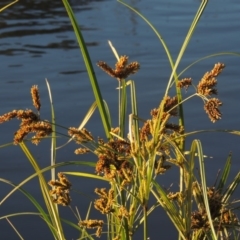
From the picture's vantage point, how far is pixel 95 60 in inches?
243

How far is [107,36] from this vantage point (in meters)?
7.11

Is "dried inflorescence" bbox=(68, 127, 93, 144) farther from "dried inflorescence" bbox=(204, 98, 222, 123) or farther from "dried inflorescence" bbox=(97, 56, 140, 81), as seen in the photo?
"dried inflorescence" bbox=(204, 98, 222, 123)

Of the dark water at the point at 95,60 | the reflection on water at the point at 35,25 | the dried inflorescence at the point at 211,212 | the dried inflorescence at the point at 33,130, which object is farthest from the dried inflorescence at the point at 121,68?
the reflection on water at the point at 35,25

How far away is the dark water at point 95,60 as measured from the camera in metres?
4.08

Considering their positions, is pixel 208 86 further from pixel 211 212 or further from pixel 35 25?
pixel 35 25

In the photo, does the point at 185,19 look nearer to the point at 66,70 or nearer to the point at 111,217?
the point at 66,70

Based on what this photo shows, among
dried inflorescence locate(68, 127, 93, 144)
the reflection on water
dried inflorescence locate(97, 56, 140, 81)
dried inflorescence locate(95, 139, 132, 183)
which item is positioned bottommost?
the reflection on water

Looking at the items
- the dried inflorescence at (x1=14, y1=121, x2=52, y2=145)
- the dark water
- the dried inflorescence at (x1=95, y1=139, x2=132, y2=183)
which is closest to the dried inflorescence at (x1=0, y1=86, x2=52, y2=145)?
the dried inflorescence at (x1=14, y1=121, x2=52, y2=145)

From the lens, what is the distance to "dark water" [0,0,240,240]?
408 cm

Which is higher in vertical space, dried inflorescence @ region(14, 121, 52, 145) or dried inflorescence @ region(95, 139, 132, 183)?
dried inflorescence @ region(14, 121, 52, 145)

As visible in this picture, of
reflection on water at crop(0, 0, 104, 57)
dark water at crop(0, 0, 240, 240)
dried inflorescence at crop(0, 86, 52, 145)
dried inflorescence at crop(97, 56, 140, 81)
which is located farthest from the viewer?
reflection on water at crop(0, 0, 104, 57)

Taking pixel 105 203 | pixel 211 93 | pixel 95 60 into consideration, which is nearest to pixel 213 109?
pixel 211 93

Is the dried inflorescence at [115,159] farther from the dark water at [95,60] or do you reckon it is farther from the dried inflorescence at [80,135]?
the dark water at [95,60]

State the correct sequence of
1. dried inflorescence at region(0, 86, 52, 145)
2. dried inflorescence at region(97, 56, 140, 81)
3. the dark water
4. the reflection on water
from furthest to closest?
the reflection on water < the dark water < dried inflorescence at region(97, 56, 140, 81) < dried inflorescence at region(0, 86, 52, 145)
